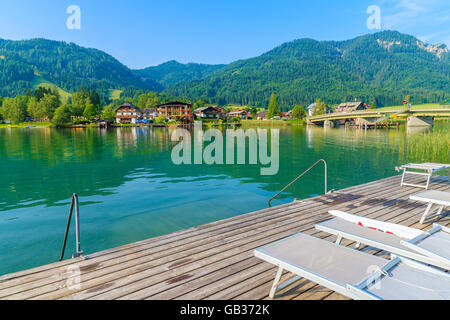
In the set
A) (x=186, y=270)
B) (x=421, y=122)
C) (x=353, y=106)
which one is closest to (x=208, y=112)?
(x=353, y=106)

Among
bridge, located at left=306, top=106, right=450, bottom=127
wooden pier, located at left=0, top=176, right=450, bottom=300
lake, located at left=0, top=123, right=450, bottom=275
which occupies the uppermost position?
bridge, located at left=306, top=106, right=450, bottom=127

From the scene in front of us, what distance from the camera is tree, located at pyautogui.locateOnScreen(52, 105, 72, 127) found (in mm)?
91438

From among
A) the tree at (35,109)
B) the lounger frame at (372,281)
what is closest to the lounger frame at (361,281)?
the lounger frame at (372,281)

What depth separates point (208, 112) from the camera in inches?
5074

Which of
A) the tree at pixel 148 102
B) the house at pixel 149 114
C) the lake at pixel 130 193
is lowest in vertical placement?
the lake at pixel 130 193

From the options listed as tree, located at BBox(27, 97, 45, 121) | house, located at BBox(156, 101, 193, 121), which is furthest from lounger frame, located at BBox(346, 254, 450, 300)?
tree, located at BBox(27, 97, 45, 121)

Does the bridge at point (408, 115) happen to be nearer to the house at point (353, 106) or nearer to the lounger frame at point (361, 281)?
the lounger frame at point (361, 281)

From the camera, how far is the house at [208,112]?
127 meters

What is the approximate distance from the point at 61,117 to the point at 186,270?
343ft

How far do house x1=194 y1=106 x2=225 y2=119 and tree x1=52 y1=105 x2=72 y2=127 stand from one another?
5337 centimetres

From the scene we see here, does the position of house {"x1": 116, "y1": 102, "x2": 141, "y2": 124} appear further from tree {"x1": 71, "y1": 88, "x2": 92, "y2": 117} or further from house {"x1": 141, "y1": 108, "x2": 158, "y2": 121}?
tree {"x1": 71, "y1": 88, "x2": 92, "y2": 117}

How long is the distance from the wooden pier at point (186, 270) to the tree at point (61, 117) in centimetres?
10334

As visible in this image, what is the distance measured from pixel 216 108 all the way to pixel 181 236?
131 m

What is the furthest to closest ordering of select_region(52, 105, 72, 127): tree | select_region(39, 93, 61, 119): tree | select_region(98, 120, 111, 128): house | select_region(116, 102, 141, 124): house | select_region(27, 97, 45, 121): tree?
select_region(116, 102, 141, 124): house < select_region(27, 97, 45, 121): tree < select_region(39, 93, 61, 119): tree < select_region(98, 120, 111, 128): house < select_region(52, 105, 72, 127): tree
